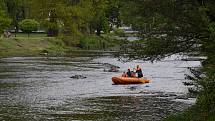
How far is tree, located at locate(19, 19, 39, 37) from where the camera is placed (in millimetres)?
86250

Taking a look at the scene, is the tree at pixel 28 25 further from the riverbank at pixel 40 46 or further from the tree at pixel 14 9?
the riverbank at pixel 40 46

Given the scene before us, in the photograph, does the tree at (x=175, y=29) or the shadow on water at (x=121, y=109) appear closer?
the tree at (x=175, y=29)

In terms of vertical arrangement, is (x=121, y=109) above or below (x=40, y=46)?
below

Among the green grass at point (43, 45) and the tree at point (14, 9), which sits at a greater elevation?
the tree at point (14, 9)

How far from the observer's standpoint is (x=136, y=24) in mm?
18062

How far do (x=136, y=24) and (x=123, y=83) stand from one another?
24.0 meters

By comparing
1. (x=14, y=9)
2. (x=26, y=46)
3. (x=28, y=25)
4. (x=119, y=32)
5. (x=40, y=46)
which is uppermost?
(x=14, y=9)

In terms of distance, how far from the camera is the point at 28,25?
8756cm

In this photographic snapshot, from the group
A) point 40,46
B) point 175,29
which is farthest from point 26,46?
point 175,29

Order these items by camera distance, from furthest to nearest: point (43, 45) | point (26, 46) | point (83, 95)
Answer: point (43, 45)
point (26, 46)
point (83, 95)

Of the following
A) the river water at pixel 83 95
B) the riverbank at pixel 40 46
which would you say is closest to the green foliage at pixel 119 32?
the river water at pixel 83 95

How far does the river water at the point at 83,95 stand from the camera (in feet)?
86.5

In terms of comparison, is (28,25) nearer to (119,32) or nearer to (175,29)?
(119,32)

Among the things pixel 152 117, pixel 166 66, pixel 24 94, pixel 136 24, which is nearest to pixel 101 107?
pixel 152 117
